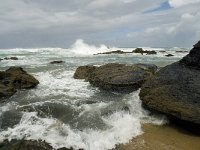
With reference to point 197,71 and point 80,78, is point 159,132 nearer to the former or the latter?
point 197,71

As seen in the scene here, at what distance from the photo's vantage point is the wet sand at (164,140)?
8.65 metres

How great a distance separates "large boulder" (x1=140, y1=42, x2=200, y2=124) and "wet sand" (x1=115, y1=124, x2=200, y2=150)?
1.45ft

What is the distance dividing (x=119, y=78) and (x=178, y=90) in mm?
4052

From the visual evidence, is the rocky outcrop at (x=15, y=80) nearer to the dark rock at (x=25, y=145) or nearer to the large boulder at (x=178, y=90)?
the dark rock at (x=25, y=145)

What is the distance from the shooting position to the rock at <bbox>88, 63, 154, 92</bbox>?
13.8 metres

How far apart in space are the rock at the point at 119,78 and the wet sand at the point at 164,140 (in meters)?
3.99

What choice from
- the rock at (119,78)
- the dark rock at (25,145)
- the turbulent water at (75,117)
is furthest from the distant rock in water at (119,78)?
the dark rock at (25,145)

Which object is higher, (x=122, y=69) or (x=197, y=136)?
(x=122, y=69)

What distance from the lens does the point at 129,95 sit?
42.6 ft

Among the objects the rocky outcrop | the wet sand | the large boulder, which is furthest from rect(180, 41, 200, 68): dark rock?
the rocky outcrop

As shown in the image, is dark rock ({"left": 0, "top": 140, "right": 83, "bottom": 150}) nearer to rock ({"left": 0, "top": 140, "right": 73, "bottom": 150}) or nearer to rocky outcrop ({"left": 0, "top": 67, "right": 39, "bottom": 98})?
rock ({"left": 0, "top": 140, "right": 73, "bottom": 150})

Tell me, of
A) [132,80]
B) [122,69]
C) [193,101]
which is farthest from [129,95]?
[193,101]

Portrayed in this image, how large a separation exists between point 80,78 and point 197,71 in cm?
698

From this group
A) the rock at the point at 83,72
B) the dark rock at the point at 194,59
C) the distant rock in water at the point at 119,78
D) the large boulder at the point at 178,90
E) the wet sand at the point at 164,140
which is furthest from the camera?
the rock at the point at 83,72
